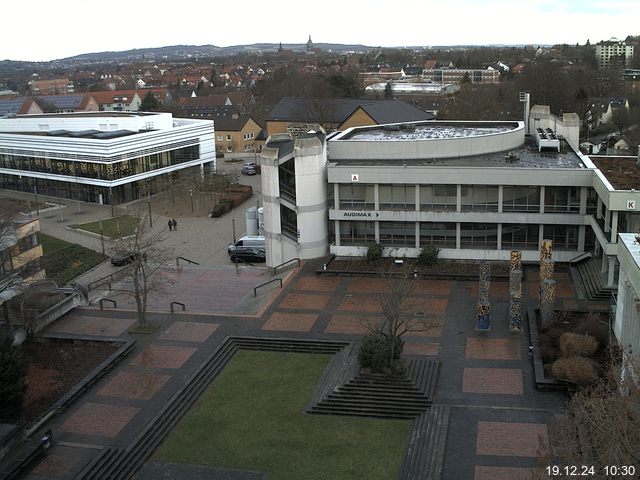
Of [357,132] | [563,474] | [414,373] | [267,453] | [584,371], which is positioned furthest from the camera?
[357,132]

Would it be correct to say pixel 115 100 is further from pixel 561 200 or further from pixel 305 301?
pixel 561 200

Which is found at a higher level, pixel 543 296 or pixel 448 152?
pixel 448 152

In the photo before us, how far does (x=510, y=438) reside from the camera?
21.6m

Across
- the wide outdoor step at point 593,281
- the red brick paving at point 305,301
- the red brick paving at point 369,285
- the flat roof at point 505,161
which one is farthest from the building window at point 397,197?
the wide outdoor step at point 593,281

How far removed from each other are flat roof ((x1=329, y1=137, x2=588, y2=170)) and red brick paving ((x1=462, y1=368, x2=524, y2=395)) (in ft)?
51.8

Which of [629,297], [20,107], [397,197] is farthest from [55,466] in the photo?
[20,107]

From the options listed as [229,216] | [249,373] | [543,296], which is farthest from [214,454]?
[229,216]

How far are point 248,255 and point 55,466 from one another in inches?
890

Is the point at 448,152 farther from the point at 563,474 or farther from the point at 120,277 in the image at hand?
the point at 563,474

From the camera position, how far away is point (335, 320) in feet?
102

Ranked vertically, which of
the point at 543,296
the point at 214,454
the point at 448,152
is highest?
the point at 448,152

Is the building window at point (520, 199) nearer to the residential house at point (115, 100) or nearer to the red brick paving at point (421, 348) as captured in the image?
the red brick paving at point (421, 348)

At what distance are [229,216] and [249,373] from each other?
103 ft

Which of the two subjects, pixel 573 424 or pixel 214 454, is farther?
pixel 214 454
